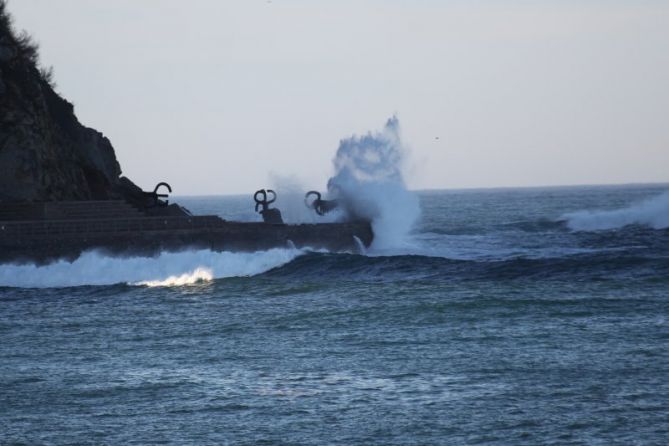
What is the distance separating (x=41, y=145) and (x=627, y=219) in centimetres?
5396

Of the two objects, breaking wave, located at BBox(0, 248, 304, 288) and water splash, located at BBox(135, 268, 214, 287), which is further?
water splash, located at BBox(135, 268, 214, 287)

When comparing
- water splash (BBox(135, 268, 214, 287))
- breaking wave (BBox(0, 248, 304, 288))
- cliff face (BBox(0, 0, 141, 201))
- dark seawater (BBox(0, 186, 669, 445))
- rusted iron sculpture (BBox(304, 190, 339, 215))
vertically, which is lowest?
dark seawater (BBox(0, 186, 669, 445))

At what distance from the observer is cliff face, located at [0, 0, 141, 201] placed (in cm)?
4934

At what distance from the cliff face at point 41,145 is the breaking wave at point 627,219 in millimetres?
37738

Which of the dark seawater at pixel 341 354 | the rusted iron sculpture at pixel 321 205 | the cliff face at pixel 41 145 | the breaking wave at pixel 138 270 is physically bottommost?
the dark seawater at pixel 341 354

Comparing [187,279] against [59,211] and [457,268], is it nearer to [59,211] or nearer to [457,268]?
[59,211]

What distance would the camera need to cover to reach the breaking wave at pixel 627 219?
86.6 meters

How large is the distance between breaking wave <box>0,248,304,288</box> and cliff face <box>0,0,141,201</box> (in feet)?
19.9

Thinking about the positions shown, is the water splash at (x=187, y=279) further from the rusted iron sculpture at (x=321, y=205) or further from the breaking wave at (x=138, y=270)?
the rusted iron sculpture at (x=321, y=205)

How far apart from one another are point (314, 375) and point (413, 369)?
2.05 meters

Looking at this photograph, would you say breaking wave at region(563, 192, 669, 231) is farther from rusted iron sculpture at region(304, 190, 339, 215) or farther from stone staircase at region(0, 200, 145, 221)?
stone staircase at region(0, 200, 145, 221)

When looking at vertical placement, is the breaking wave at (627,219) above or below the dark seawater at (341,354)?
above

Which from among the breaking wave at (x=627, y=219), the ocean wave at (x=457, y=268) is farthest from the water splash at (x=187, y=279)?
the breaking wave at (x=627, y=219)

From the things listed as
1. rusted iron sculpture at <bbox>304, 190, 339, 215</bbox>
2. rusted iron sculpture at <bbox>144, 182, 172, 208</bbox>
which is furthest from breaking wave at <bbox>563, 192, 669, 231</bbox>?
rusted iron sculpture at <bbox>144, 182, 172, 208</bbox>
